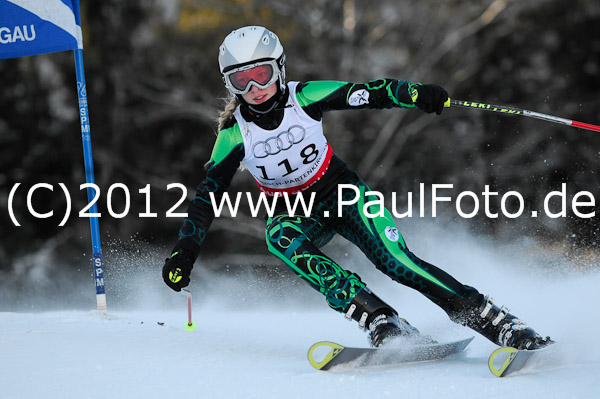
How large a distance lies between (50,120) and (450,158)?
7974 millimetres

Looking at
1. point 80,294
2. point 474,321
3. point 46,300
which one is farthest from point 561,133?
point 474,321

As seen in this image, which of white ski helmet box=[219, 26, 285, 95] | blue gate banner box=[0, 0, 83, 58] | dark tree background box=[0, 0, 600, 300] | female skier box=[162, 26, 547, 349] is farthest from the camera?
dark tree background box=[0, 0, 600, 300]

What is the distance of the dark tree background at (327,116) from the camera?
12.8 meters

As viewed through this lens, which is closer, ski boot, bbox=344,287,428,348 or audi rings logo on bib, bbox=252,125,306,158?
ski boot, bbox=344,287,428,348

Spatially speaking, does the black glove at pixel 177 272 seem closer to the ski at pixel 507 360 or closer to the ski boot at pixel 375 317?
the ski boot at pixel 375 317

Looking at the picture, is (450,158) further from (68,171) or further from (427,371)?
(427,371)

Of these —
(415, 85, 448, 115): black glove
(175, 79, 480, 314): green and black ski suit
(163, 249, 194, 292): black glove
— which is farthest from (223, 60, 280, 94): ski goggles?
(163, 249, 194, 292): black glove

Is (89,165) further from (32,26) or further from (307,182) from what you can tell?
(307,182)

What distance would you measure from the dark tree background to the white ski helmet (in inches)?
352

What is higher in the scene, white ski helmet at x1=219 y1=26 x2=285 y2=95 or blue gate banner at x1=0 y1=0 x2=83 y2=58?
blue gate banner at x1=0 y1=0 x2=83 y2=58

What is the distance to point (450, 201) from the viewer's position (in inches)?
493

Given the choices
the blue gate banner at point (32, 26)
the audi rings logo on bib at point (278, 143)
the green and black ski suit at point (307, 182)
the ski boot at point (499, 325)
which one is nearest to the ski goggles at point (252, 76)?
the green and black ski suit at point (307, 182)

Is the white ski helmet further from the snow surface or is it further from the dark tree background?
the dark tree background

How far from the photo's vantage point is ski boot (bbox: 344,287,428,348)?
3250 mm
